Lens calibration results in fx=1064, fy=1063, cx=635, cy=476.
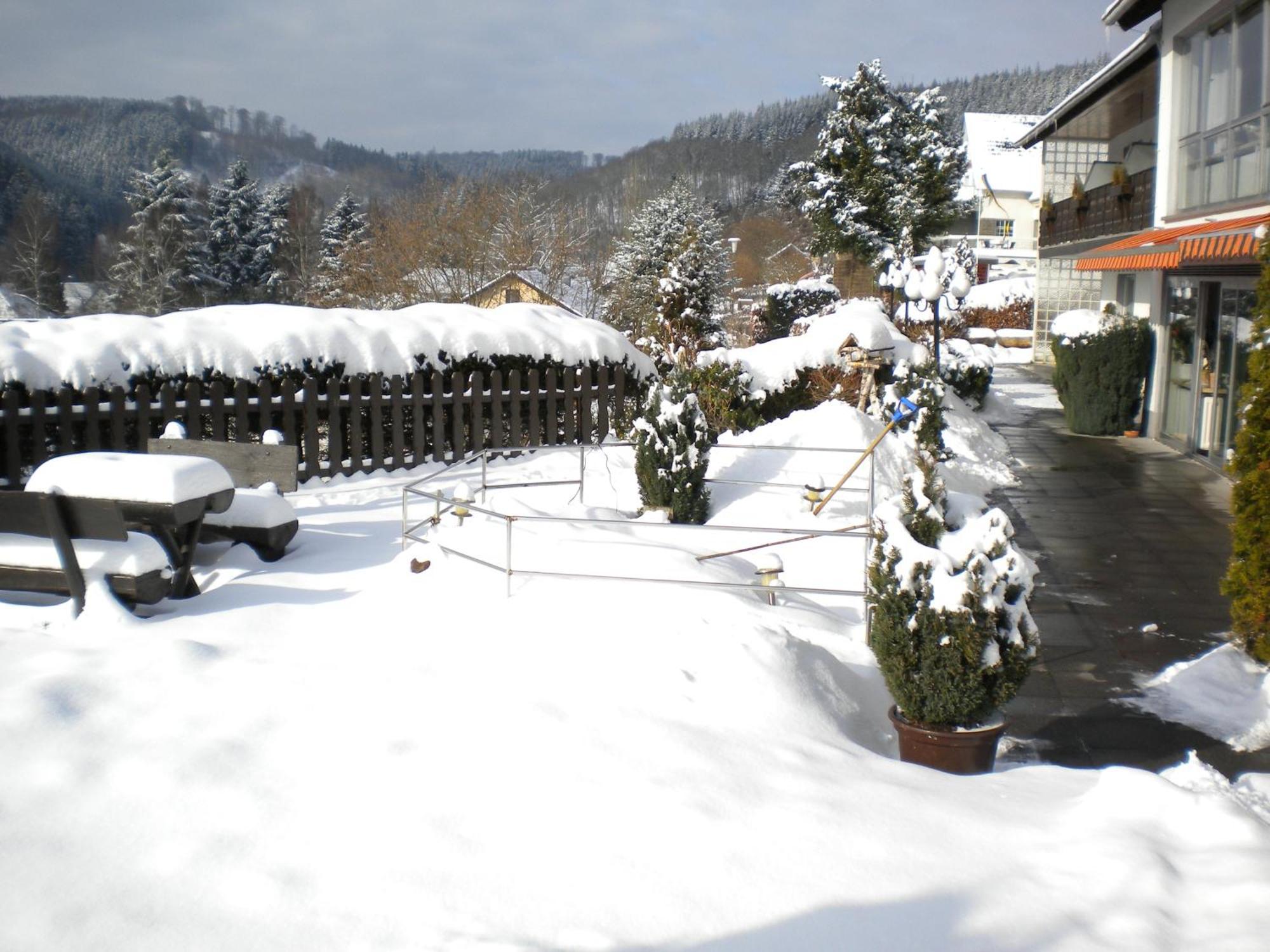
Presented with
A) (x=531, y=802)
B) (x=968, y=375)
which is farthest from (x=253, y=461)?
(x=968, y=375)

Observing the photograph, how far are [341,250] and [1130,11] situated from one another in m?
30.8

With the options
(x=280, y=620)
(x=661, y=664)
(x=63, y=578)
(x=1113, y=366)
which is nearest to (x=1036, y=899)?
(x=661, y=664)

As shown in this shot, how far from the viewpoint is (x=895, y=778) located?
4.50 metres

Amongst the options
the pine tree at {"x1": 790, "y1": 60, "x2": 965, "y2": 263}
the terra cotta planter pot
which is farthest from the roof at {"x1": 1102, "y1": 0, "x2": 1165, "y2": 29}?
the terra cotta planter pot

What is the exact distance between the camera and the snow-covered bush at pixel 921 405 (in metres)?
11.8

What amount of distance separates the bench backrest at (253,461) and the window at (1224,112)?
1126cm

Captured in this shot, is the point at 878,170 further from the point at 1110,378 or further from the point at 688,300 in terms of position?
the point at 1110,378

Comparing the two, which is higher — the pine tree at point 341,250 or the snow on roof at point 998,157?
the snow on roof at point 998,157

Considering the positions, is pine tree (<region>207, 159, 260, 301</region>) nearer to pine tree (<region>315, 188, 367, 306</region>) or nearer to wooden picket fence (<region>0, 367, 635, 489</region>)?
pine tree (<region>315, 188, 367, 306</region>)

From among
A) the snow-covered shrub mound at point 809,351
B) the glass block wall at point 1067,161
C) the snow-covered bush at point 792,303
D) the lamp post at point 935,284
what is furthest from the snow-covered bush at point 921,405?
the glass block wall at point 1067,161

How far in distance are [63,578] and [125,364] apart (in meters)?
5.51

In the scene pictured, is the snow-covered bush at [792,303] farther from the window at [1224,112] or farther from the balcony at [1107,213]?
the window at [1224,112]

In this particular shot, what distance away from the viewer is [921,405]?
1201 centimetres

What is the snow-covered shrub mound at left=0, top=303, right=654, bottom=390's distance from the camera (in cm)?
1051
